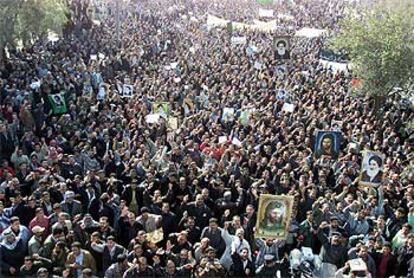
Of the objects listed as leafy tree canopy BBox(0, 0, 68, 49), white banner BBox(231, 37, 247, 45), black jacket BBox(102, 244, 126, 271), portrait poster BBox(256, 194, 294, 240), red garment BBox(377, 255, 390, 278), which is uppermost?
portrait poster BBox(256, 194, 294, 240)

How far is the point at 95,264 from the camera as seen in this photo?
10406 mm

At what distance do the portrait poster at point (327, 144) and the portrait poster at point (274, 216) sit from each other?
548cm

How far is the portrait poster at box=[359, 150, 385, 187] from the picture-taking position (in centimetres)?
1468

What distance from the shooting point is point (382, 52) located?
2377 cm

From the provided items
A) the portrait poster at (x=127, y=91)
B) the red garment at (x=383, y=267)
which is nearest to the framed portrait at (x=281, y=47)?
the portrait poster at (x=127, y=91)

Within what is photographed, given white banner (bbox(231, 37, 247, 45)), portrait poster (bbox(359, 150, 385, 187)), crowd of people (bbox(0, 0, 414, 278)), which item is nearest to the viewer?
crowd of people (bbox(0, 0, 414, 278))

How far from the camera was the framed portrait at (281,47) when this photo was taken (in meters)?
28.0

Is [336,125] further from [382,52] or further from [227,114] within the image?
[382,52]

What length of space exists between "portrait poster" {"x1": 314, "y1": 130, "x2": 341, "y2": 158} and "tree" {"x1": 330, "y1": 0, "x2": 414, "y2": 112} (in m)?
7.22

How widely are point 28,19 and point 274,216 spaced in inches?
826

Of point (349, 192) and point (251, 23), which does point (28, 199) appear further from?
point (251, 23)

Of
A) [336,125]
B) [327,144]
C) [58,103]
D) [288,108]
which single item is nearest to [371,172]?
[327,144]

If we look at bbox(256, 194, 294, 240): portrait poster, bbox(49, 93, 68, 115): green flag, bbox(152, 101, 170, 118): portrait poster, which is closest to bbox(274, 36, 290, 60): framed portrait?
bbox(152, 101, 170, 118): portrait poster

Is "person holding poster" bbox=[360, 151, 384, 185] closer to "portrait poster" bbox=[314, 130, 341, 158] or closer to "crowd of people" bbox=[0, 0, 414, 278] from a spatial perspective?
"crowd of people" bbox=[0, 0, 414, 278]
